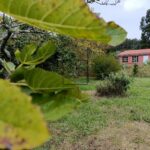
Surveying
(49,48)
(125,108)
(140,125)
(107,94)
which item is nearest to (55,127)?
(140,125)

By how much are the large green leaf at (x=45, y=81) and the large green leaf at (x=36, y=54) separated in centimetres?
5

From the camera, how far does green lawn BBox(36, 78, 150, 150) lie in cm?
596

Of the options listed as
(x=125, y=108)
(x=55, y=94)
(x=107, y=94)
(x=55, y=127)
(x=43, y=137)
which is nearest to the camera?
(x=43, y=137)

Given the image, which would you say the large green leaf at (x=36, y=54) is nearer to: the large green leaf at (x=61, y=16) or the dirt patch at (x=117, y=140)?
the large green leaf at (x=61, y=16)

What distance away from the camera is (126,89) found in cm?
1052

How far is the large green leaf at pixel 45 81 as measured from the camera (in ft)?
0.91

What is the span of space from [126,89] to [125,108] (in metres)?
2.20

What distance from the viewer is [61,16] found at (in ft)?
0.69

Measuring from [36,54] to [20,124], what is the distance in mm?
197

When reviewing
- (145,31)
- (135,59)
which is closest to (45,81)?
(135,59)

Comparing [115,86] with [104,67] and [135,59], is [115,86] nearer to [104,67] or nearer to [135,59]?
[104,67]

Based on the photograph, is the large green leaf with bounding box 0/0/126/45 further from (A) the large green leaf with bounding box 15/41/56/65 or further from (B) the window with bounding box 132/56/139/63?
(B) the window with bounding box 132/56/139/63

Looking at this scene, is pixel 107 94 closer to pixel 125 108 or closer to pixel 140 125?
pixel 125 108

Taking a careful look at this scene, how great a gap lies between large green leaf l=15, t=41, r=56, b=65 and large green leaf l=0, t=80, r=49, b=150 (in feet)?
0.56
